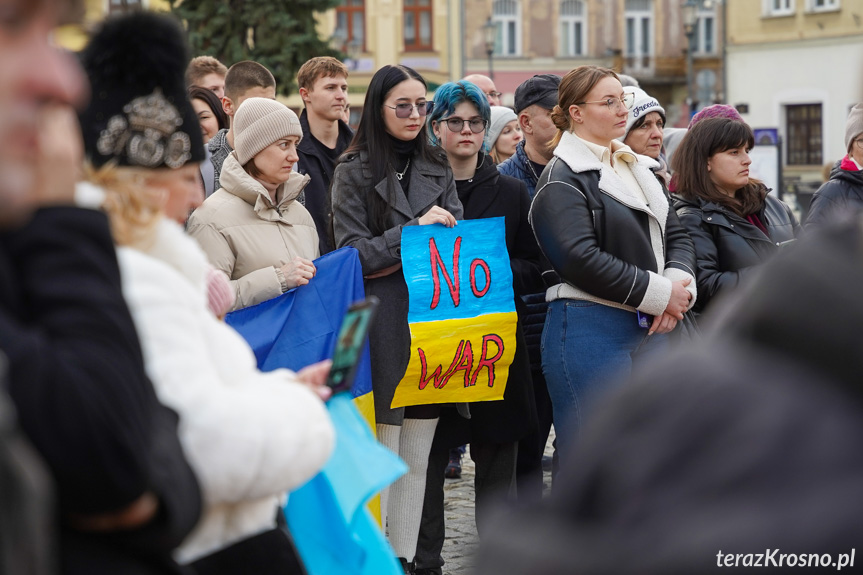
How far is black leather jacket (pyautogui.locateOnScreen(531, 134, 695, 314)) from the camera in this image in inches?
197

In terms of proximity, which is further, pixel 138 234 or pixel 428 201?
pixel 428 201

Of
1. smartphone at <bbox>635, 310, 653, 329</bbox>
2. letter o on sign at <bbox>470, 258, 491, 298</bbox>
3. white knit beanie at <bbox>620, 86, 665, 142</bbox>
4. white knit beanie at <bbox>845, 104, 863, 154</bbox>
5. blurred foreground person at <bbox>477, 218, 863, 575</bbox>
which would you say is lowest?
smartphone at <bbox>635, 310, 653, 329</bbox>

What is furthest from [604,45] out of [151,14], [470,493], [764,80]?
[151,14]

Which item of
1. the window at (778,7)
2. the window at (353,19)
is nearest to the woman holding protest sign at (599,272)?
the window at (778,7)

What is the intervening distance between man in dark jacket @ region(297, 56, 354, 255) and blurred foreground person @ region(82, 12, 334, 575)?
3.99m

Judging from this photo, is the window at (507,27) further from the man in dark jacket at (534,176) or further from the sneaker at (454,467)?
the man in dark jacket at (534,176)

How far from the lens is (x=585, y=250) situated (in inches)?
198

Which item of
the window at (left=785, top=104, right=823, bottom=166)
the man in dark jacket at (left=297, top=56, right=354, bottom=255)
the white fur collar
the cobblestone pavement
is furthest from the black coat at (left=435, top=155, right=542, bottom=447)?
the window at (left=785, top=104, right=823, bottom=166)

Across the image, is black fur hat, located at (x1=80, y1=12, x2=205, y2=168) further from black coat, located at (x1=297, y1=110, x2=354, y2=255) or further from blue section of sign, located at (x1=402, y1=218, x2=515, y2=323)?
black coat, located at (x1=297, y1=110, x2=354, y2=255)

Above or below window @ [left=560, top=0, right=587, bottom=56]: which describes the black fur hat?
below

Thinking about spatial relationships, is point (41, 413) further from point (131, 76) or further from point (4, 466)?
point (131, 76)

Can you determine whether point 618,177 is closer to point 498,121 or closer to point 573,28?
point 498,121

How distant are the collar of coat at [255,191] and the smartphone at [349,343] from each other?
A: 7.61ft

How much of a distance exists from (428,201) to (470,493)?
7.75ft
